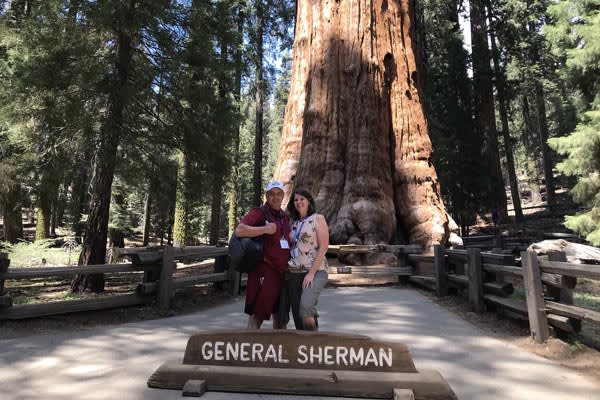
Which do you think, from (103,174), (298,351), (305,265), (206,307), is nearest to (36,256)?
(103,174)

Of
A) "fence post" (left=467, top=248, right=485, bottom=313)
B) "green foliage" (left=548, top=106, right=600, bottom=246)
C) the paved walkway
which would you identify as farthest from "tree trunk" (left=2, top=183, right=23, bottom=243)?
"green foliage" (left=548, top=106, right=600, bottom=246)

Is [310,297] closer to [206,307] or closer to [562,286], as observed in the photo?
[562,286]

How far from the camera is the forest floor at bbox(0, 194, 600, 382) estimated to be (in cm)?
479

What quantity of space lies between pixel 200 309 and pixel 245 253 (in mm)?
4328

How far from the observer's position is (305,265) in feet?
13.3

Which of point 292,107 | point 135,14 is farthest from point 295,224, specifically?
point 292,107

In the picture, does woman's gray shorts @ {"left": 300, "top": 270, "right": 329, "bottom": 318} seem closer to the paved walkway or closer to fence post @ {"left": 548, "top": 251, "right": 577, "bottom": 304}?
the paved walkway

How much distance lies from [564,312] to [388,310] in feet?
9.52

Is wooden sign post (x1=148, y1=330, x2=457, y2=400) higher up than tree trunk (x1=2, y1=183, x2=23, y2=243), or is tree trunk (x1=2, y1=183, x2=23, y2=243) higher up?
tree trunk (x1=2, y1=183, x2=23, y2=243)

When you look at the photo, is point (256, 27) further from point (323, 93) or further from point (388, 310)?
point (388, 310)

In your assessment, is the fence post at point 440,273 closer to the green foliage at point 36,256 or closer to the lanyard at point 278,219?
the lanyard at point 278,219

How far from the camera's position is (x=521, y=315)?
6.01 meters

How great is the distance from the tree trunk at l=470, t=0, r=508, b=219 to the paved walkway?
18.4 metres

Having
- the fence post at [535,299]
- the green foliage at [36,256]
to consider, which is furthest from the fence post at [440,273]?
the green foliage at [36,256]
